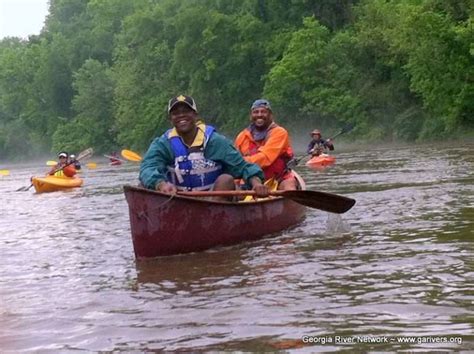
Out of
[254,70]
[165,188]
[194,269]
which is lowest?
[194,269]

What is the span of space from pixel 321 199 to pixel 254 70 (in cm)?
3836

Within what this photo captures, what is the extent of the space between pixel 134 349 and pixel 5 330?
3.20 ft

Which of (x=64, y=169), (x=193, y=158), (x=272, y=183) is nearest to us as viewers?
(x=193, y=158)

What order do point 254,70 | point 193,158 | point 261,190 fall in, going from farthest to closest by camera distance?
point 254,70 → point 193,158 → point 261,190

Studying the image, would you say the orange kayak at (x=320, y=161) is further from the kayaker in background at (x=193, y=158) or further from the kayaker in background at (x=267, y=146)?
the kayaker in background at (x=193, y=158)

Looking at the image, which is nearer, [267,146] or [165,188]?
[165,188]

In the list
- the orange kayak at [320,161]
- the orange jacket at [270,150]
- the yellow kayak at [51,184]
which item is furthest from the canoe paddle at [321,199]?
the yellow kayak at [51,184]

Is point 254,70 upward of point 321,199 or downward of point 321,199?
upward

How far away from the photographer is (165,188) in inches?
256

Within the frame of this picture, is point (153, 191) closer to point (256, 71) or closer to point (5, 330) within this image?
point (5, 330)

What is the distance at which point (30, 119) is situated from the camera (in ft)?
225

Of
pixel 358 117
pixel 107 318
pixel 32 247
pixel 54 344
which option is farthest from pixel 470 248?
pixel 358 117

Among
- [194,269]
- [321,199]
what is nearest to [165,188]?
[194,269]

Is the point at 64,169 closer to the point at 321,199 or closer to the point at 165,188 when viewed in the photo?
the point at 321,199
